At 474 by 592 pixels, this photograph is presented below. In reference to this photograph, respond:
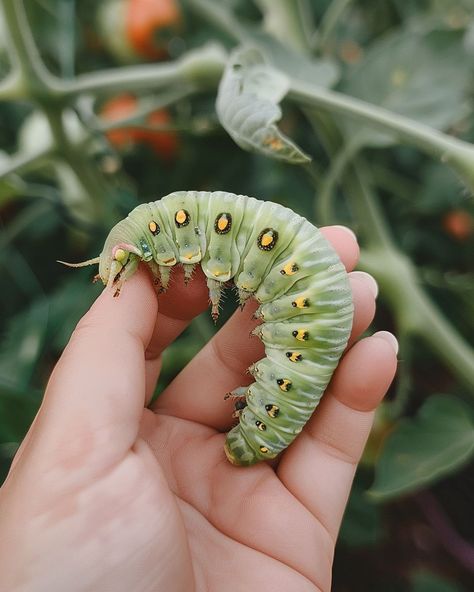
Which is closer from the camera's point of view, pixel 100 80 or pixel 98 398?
pixel 98 398

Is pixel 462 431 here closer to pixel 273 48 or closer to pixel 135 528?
pixel 135 528

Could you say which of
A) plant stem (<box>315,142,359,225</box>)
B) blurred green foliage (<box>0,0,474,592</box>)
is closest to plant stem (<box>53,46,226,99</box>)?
blurred green foliage (<box>0,0,474,592</box>)

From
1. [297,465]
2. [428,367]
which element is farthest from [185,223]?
[428,367]

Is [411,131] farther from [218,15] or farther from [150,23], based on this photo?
[150,23]

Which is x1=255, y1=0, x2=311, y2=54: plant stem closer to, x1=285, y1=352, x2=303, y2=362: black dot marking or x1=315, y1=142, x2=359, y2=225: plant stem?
x1=315, y1=142, x2=359, y2=225: plant stem

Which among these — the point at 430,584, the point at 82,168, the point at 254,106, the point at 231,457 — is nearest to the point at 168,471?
the point at 231,457

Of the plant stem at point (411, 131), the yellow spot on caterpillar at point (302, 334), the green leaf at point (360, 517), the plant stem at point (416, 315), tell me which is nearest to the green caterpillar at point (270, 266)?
the yellow spot on caterpillar at point (302, 334)
